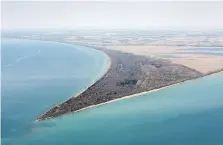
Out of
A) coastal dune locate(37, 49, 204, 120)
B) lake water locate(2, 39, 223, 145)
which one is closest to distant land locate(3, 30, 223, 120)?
coastal dune locate(37, 49, 204, 120)

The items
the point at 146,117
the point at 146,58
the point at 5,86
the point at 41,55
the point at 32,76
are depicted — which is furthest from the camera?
the point at 41,55

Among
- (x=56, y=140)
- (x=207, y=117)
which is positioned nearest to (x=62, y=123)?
(x=56, y=140)

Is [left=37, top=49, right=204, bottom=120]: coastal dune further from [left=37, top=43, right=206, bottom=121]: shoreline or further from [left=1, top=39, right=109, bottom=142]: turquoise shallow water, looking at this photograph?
[left=1, top=39, right=109, bottom=142]: turquoise shallow water

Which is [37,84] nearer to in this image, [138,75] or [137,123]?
[138,75]

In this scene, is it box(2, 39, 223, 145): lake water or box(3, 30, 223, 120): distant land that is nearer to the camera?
box(2, 39, 223, 145): lake water

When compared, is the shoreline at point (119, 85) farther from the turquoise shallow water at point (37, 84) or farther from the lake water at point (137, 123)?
the turquoise shallow water at point (37, 84)

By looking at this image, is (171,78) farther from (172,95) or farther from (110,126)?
(110,126)

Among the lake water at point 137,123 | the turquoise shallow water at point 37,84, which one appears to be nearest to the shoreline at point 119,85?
the lake water at point 137,123
